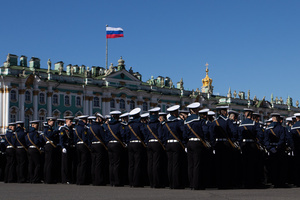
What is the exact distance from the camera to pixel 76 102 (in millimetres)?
52250

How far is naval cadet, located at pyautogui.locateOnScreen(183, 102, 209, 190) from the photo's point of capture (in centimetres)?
1195

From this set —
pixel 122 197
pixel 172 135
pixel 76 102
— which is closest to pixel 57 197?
pixel 122 197

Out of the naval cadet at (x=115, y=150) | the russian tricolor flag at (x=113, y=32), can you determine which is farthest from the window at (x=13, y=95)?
the naval cadet at (x=115, y=150)

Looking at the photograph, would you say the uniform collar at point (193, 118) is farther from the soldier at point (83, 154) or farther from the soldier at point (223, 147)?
the soldier at point (83, 154)

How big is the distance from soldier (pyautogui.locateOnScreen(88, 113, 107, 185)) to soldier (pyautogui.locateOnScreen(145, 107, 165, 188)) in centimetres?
187

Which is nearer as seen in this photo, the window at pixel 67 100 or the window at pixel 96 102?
the window at pixel 67 100

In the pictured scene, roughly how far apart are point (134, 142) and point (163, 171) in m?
1.17

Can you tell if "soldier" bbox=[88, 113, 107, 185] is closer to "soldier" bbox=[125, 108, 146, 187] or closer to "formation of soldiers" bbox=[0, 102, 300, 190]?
"formation of soldiers" bbox=[0, 102, 300, 190]

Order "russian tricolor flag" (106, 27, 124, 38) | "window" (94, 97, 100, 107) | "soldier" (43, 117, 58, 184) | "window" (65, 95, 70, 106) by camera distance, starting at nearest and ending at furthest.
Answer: "soldier" (43, 117, 58, 184), "window" (65, 95, 70, 106), "window" (94, 97, 100, 107), "russian tricolor flag" (106, 27, 124, 38)

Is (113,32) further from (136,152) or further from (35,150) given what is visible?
(136,152)

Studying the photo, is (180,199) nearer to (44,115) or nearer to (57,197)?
(57,197)

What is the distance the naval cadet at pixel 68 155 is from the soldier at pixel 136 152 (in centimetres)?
260

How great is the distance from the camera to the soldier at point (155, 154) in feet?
41.8

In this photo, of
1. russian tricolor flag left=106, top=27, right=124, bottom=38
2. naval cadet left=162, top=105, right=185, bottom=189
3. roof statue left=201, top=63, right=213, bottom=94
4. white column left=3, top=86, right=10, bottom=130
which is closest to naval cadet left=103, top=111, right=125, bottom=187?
naval cadet left=162, top=105, right=185, bottom=189
